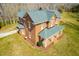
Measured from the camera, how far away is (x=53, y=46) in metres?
2.24

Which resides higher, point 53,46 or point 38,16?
point 38,16

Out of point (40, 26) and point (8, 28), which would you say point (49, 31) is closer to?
point (40, 26)

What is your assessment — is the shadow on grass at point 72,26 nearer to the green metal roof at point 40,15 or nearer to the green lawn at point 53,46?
the green lawn at point 53,46

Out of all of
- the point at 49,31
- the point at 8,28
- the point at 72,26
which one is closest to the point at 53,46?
the point at 49,31

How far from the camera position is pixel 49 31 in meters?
2.24

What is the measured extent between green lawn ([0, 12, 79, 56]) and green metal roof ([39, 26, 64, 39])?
0.28ft

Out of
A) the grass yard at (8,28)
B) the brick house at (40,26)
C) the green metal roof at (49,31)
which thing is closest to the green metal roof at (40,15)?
the brick house at (40,26)

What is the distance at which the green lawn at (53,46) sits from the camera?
2.23 meters

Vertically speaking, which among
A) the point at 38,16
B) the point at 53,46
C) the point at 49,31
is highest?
the point at 38,16

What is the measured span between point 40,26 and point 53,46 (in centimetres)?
28

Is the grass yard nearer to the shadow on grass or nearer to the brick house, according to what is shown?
the brick house

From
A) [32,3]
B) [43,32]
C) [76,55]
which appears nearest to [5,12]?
[32,3]

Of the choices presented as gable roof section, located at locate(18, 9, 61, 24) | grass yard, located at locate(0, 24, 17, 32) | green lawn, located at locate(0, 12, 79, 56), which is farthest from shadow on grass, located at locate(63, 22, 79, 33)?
grass yard, located at locate(0, 24, 17, 32)

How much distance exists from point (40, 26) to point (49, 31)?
0.12 metres
